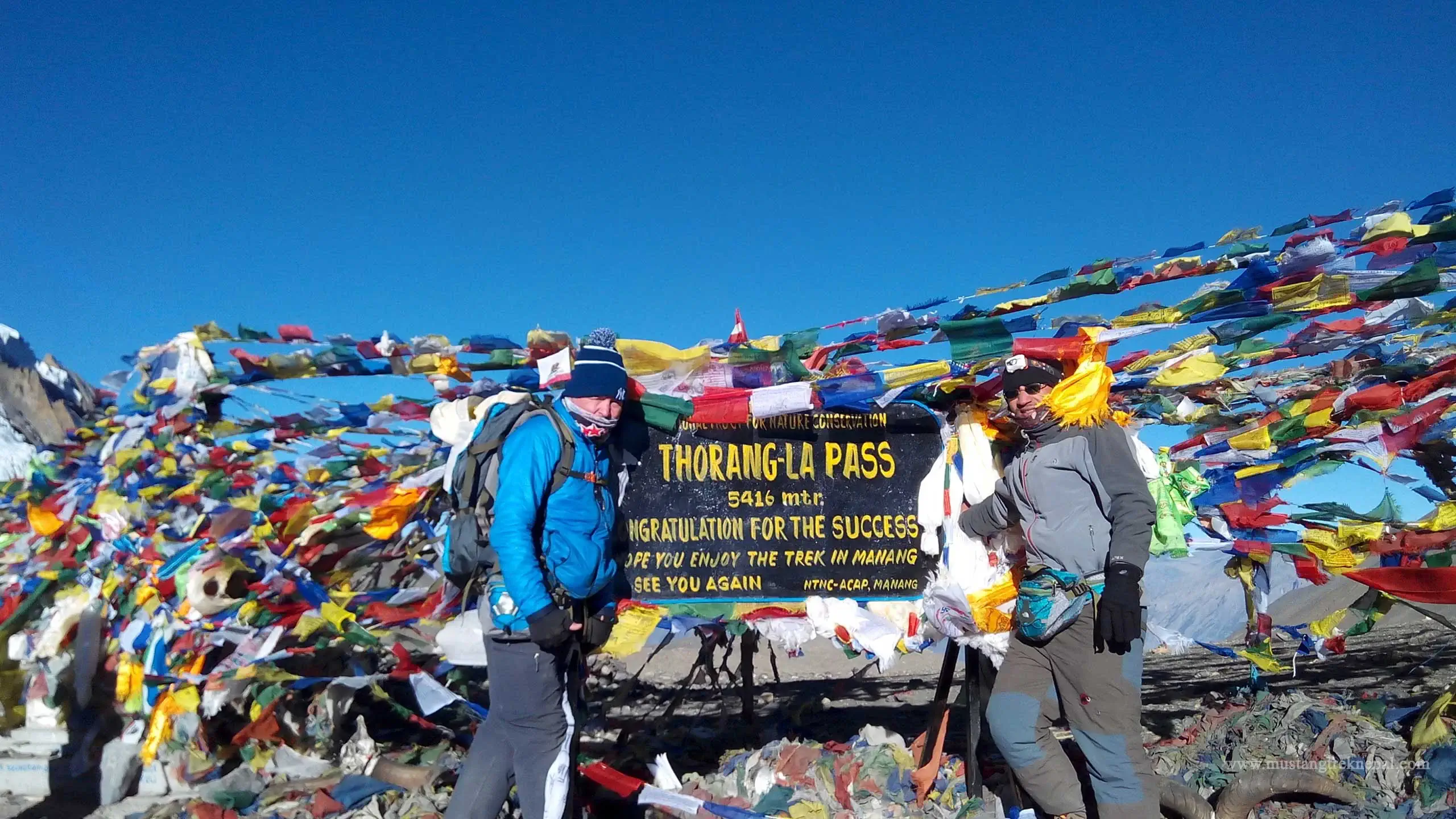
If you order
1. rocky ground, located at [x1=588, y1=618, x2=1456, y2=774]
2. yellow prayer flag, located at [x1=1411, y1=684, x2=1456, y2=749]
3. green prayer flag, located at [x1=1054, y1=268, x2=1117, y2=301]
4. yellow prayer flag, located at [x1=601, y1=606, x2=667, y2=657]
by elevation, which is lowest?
rocky ground, located at [x1=588, y1=618, x2=1456, y2=774]

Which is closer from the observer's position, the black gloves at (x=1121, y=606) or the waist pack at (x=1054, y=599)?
the black gloves at (x=1121, y=606)

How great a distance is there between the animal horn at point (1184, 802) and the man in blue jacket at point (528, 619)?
9.11 feet

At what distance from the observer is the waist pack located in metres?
3.32

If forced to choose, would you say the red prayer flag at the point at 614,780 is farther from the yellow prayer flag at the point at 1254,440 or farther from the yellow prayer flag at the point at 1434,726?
the yellow prayer flag at the point at 1434,726

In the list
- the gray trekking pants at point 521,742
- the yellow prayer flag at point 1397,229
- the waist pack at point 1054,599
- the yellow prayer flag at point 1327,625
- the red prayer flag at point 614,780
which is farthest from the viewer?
the yellow prayer flag at point 1327,625

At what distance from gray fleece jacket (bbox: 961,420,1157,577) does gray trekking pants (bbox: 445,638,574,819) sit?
2003 millimetres

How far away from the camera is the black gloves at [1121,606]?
314cm

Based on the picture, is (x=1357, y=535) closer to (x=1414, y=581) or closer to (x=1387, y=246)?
(x=1414, y=581)

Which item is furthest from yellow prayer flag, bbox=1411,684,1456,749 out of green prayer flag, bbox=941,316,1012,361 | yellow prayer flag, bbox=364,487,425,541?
yellow prayer flag, bbox=364,487,425,541

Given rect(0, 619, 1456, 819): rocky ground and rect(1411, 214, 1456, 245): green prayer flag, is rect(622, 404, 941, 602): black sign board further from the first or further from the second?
rect(1411, 214, 1456, 245): green prayer flag

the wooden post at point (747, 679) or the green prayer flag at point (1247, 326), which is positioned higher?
the green prayer flag at point (1247, 326)

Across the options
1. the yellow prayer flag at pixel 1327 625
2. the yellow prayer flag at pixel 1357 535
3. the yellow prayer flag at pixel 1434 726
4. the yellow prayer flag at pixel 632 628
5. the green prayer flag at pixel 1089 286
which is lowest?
the yellow prayer flag at pixel 1434 726

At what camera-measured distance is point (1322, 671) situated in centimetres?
727

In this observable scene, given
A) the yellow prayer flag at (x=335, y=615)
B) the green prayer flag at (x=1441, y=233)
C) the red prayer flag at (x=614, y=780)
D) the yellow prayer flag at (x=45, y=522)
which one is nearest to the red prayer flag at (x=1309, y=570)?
the green prayer flag at (x=1441, y=233)
